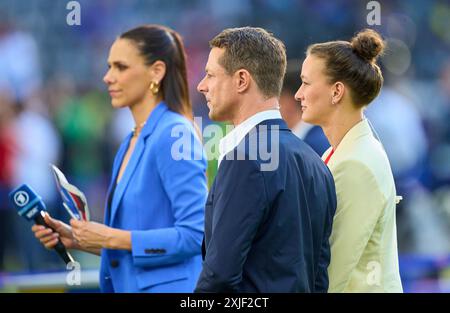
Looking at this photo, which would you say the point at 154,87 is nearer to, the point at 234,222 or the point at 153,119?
the point at 153,119

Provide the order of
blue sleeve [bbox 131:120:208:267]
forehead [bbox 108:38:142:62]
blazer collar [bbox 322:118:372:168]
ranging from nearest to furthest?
blazer collar [bbox 322:118:372:168] → blue sleeve [bbox 131:120:208:267] → forehead [bbox 108:38:142:62]

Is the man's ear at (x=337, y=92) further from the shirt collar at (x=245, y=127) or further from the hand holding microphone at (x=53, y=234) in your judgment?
the hand holding microphone at (x=53, y=234)

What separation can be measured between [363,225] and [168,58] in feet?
5.08

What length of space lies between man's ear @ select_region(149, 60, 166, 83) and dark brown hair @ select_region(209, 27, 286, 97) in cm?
123

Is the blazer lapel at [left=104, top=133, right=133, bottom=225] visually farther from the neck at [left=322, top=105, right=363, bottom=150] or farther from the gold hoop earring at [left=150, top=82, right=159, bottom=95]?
the neck at [left=322, top=105, right=363, bottom=150]

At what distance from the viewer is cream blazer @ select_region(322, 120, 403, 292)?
11.6 ft

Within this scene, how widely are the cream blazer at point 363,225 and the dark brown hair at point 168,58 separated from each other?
1.18 metres

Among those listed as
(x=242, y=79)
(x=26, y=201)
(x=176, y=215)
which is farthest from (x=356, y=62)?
(x=26, y=201)

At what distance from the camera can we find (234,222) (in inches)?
124

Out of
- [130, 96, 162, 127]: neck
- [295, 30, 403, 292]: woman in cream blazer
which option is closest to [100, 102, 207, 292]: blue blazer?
[130, 96, 162, 127]: neck

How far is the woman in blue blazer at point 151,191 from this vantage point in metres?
4.37

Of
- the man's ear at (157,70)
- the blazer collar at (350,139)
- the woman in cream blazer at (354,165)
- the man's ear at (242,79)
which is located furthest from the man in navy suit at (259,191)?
the man's ear at (157,70)

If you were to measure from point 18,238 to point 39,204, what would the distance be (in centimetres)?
587
